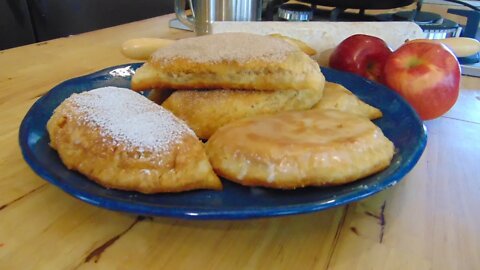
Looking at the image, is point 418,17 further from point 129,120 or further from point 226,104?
point 129,120

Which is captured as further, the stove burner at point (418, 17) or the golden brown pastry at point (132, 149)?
the stove burner at point (418, 17)

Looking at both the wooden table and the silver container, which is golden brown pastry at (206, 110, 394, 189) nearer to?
the wooden table

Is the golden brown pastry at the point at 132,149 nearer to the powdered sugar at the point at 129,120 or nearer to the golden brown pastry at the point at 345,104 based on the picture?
the powdered sugar at the point at 129,120

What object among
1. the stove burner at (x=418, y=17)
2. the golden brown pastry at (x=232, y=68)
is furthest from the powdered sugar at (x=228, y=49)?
the stove burner at (x=418, y=17)

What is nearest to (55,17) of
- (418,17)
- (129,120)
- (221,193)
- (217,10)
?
(217,10)

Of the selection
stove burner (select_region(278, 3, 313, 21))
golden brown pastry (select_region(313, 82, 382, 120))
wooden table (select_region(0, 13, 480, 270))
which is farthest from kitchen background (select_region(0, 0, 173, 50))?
golden brown pastry (select_region(313, 82, 382, 120))

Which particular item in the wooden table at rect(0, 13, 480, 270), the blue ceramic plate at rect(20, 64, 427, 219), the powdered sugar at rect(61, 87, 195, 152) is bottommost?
the wooden table at rect(0, 13, 480, 270)
